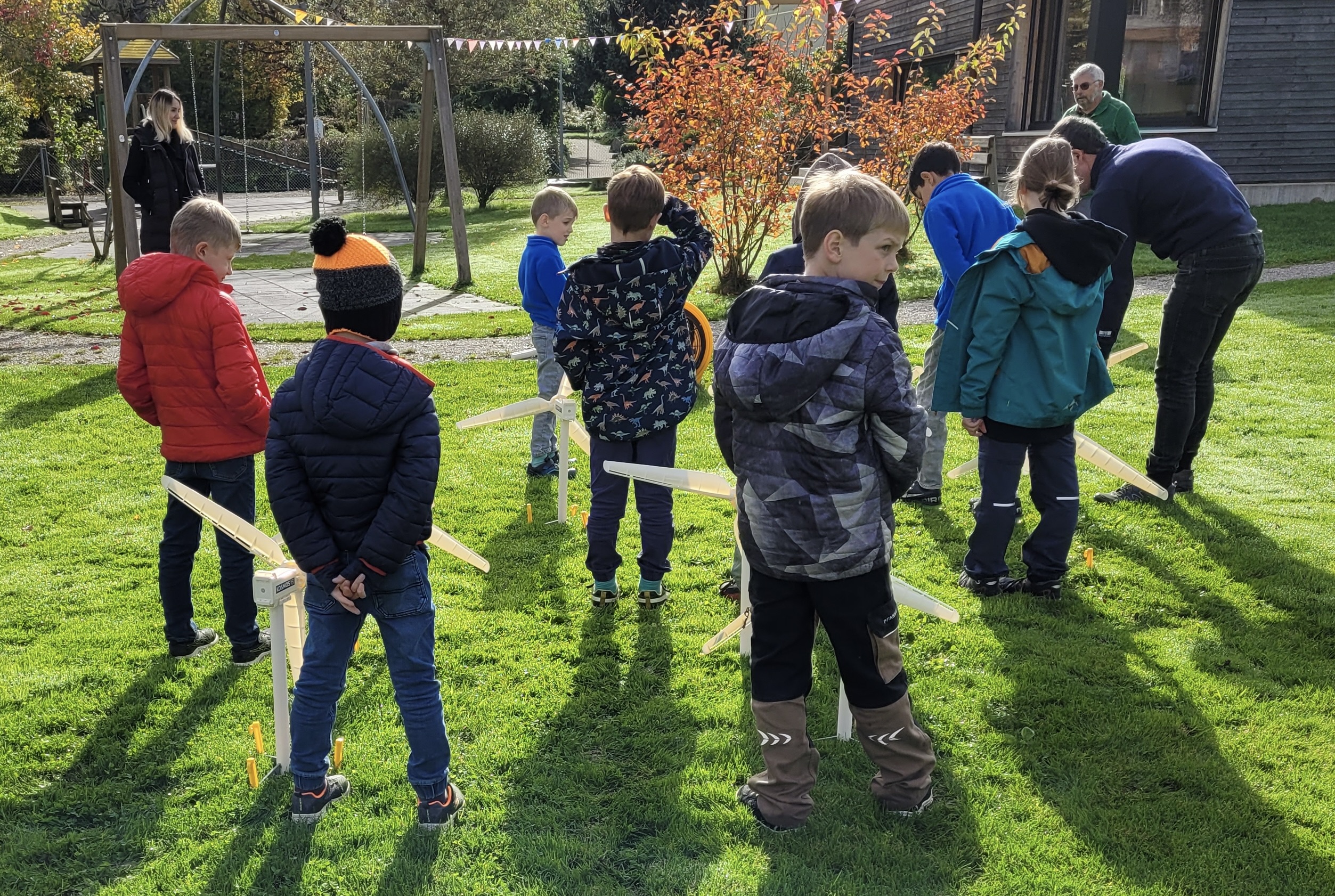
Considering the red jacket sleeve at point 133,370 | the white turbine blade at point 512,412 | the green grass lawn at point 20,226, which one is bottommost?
the white turbine blade at point 512,412

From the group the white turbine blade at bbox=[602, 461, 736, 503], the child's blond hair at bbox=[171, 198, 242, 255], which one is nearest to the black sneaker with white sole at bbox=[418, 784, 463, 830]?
the white turbine blade at bbox=[602, 461, 736, 503]

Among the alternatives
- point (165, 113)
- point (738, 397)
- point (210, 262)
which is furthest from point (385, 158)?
point (738, 397)

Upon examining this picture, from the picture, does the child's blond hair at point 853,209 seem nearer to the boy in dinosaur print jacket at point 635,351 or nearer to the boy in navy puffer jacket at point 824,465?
the boy in navy puffer jacket at point 824,465

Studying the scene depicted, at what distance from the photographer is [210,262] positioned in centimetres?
382

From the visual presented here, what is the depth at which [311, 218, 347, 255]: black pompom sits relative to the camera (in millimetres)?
2781

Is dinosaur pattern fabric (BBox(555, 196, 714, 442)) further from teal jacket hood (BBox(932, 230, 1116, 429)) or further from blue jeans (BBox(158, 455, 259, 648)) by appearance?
blue jeans (BBox(158, 455, 259, 648))

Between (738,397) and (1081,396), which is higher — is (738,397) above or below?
above

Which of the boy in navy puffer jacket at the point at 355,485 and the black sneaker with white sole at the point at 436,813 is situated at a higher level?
the boy in navy puffer jacket at the point at 355,485

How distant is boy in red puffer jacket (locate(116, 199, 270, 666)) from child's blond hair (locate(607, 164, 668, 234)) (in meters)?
1.40

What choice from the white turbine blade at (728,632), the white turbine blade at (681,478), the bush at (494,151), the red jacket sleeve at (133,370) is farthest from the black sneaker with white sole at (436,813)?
the bush at (494,151)

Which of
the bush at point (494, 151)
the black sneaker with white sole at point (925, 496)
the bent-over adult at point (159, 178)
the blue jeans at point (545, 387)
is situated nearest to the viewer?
the black sneaker with white sole at point (925, 496)

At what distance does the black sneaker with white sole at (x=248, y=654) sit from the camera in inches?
157

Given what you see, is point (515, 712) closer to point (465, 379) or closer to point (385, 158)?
point (465, 379)

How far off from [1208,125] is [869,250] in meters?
17.6
